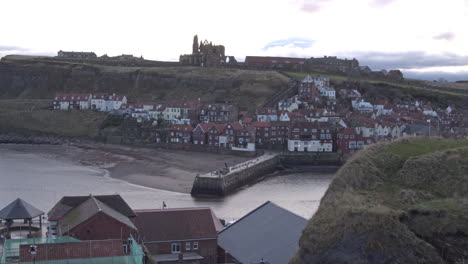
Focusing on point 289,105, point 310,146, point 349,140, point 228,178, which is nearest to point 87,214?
point 228,178

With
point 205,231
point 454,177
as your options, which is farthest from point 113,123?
point 454,177

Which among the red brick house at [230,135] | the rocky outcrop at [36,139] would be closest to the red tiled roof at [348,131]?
the red brick house at [230,135]

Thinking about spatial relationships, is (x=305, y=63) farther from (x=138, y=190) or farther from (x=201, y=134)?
(x=138, y=190)

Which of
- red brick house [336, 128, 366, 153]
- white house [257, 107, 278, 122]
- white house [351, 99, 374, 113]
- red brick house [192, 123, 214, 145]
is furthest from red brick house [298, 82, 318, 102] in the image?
red brick house [192, 123, 214, 145]

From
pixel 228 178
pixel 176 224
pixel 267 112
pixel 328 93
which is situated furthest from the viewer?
pixel 328 93

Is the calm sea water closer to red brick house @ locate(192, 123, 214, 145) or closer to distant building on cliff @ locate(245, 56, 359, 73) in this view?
red brick house @ locate(192, 123, 214, 145)

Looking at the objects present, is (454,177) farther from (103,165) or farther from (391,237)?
(103,165)
